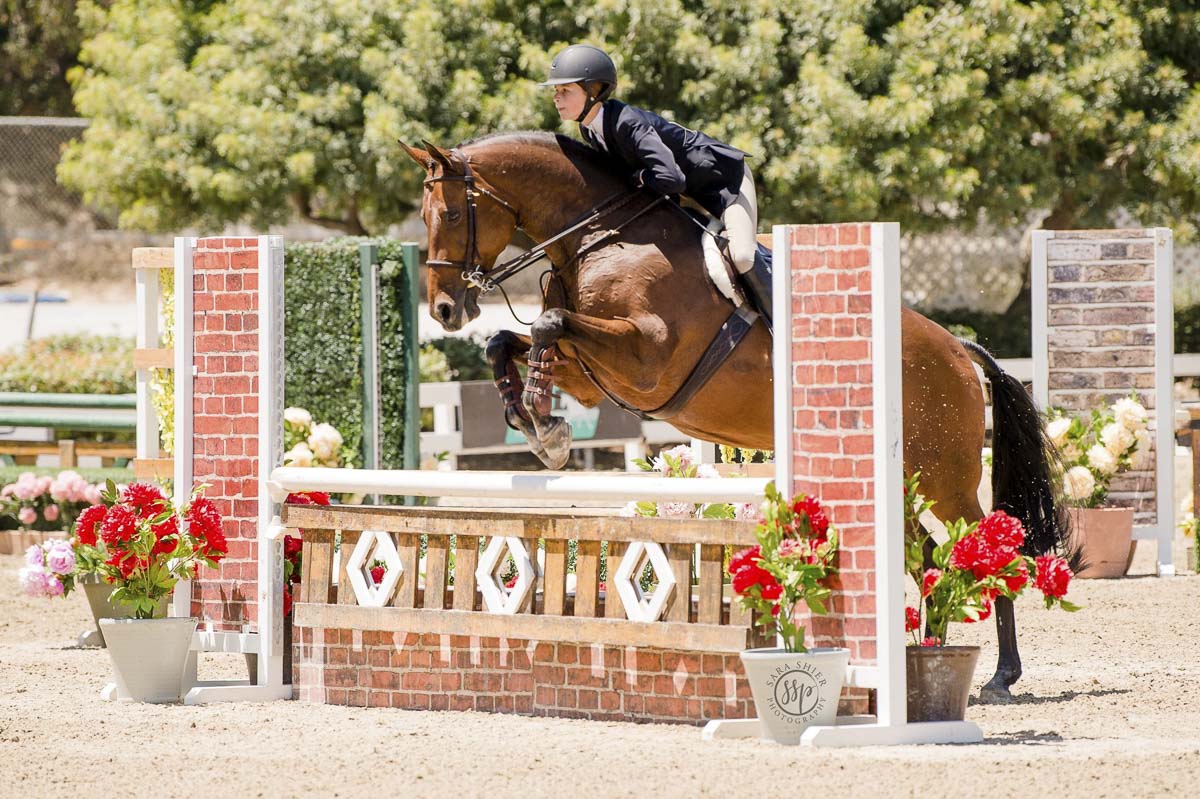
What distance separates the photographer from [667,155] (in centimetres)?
493

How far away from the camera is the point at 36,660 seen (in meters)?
6.22

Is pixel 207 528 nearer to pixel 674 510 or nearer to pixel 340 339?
pixel 674 510

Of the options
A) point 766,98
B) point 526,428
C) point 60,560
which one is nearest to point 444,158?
point 526,428

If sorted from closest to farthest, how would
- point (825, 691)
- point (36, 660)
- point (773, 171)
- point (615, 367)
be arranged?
point (825, 691) → point (615, 367) → point (36, 660) → point (773, 171)

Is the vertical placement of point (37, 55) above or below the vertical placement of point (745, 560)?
above

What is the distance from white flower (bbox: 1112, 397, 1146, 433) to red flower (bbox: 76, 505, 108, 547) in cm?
514

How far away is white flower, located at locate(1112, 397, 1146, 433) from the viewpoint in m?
8.24

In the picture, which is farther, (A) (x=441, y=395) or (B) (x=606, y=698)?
(A) (x=441, y=395)

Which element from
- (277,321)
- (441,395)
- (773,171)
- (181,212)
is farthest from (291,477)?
(181,212)

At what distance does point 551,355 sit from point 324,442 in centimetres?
353

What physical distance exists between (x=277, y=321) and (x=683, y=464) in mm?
1759

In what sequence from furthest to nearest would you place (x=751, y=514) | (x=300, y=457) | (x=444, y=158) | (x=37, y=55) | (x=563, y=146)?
(x=37, y=55) < (x=300, y=457) < (x=563, y=146) < (x=444, y=158) < (x=751, y=514)

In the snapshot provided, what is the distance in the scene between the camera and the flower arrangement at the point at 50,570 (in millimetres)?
Answer: 6156

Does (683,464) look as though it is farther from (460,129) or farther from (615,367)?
(460,129)
